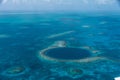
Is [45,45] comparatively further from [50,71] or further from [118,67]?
[118,67]

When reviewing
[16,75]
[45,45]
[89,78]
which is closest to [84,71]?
[89,78]

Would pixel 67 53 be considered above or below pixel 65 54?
above

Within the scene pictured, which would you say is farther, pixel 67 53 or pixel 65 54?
pixel 67 53

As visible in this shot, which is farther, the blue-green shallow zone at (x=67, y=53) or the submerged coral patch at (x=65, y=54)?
the blue-green shallow zone at (x=67, y=53)

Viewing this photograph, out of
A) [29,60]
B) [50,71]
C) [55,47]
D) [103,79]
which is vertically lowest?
[103,79]

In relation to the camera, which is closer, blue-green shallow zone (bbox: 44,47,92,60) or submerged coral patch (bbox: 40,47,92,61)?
submerged coral patch (bbox: 40,47,92,61)

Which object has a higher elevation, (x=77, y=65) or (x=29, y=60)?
(x=29, y=60)

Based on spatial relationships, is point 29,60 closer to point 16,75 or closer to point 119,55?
point 16,75

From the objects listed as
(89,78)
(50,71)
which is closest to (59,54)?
(50,71)

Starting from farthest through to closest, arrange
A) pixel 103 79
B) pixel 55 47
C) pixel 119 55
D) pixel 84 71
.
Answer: pixel 55 47 → pixel 119 55 → pixel 84 71 → pixel 103 79

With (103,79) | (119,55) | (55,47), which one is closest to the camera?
(103,79)

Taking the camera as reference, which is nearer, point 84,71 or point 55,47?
point 84,71
